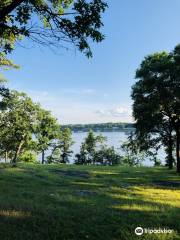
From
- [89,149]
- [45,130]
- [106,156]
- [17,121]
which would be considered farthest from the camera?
[106,156]

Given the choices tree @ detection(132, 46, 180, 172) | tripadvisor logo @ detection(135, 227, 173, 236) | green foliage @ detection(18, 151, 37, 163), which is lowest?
tripadvisor logo @ detection(135, 227, 173, 236)

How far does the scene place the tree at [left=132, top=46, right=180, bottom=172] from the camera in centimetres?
3534

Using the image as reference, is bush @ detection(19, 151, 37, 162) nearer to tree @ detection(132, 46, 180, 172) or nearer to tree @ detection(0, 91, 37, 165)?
tree @ detection(0, 91, 37, 165)

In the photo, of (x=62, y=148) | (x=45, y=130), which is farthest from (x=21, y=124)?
(x=62, y=148)

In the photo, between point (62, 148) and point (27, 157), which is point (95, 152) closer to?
point (62, 148)

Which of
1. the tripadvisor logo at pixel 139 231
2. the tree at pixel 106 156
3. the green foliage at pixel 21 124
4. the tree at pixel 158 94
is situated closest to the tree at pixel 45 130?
the green foliage at pixel 21 124

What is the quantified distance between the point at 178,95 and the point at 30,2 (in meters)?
25.9

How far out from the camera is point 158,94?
117 ft

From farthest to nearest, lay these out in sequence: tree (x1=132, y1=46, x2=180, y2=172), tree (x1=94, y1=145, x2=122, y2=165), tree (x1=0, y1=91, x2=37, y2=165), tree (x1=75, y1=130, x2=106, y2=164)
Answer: tree (x1=94, y1=145, x2=122, y2=165) < tree (x1=75, y1=130, x2=106, y2=164) < tree (x1=0, y1=91, x2=37, y2=165) < tree (x1=132, y1=46, x2=180, y2=172)

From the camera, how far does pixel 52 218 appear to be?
31.6 feet

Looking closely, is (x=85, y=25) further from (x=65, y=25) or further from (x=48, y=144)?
(x=48, y=144)

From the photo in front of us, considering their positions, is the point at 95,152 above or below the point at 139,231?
above

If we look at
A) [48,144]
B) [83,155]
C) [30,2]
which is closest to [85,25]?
[30,2]

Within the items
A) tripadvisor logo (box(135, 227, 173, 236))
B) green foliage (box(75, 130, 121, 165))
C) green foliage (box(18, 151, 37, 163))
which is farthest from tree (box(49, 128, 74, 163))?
tripadvisor logo (box(135, 227, 173, 236))
